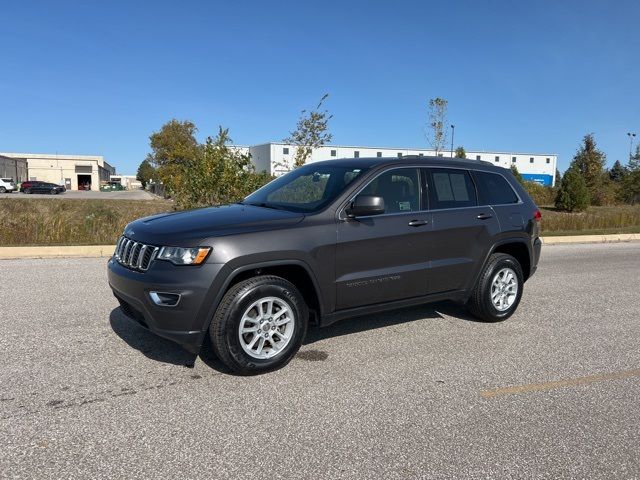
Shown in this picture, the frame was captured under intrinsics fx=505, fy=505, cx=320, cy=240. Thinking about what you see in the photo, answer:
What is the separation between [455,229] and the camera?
Result: 5.20m

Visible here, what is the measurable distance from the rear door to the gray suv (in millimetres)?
14

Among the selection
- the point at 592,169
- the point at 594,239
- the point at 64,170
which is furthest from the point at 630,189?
the point at 64,170

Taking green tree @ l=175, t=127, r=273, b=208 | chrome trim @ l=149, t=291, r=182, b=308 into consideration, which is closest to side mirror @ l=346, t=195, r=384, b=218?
chrome trim @ l=149, t=291, r=182, b=308

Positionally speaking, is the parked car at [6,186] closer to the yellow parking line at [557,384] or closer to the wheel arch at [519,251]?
the wheel arch at [519,251]

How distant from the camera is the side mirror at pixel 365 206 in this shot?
14.1 feet

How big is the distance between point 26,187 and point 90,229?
5088 cm

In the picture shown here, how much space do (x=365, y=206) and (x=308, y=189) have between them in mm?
931

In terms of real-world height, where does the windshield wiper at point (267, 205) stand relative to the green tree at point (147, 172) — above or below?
below

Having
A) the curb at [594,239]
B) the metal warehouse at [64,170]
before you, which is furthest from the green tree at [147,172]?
the curb at [594,239]

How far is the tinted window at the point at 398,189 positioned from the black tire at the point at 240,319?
1241mm

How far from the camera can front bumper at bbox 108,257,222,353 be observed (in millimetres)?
3773

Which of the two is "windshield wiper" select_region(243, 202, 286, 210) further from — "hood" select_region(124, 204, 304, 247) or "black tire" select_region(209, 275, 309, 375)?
"black tire" select_region(209, 275, 309, 375)

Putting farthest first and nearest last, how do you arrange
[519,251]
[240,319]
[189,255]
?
[519,251]
[240,319]
[189,255]

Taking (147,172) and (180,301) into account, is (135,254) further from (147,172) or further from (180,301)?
(147,172)
